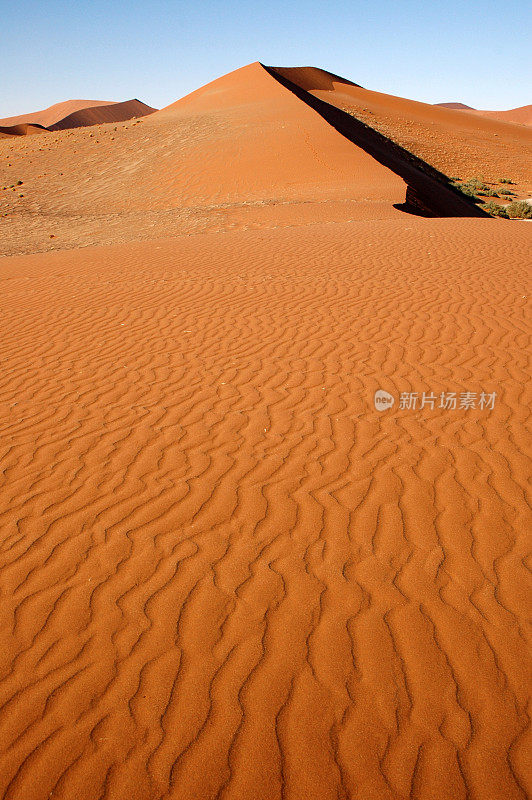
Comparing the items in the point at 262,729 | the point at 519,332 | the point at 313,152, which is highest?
the point at 313,152

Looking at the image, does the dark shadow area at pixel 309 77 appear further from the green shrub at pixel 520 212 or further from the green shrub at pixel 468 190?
the green shrub at pixel 520 212

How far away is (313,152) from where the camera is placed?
26.3m

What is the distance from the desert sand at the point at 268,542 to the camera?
93.7 inches

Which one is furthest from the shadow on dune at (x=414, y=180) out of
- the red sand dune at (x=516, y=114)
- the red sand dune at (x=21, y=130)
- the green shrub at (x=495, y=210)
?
the red sand dune at (x=516, y=114)

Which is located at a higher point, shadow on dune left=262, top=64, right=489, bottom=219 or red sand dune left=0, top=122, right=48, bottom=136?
red sand dune left=0, top=122, right=48, bottom=136

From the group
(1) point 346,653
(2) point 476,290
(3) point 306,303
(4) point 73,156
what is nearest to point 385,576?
(1) point 346,653

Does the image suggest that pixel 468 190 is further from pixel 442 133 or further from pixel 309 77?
pixel 309 77

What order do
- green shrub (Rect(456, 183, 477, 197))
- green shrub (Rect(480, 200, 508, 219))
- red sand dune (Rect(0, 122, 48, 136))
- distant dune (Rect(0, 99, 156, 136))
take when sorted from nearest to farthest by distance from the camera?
green shrub (Rect(480, 200, 508, 219)) < green shrub (Rect(456, 183, 477, 197)) < red sand dune (Rect(0, 122, 48, 136)) < distant dune (Rect(0, 99, 156, 136))

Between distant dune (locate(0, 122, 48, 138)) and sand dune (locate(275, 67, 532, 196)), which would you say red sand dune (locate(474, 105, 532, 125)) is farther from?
distant dune (locate(0, 122, 48, 138))

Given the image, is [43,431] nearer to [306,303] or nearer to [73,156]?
[306,303]

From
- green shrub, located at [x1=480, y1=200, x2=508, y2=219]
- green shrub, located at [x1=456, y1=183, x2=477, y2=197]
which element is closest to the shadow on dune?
green shrub, located at [x1=480, y1=200, x2=508, y2=219]

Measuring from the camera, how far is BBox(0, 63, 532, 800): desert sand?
2381 mm

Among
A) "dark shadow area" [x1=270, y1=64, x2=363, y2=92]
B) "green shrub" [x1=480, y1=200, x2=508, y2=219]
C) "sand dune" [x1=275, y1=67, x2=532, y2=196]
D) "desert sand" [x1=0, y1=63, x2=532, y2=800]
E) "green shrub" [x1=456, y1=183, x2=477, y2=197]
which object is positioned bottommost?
"desert sand" [x1=0, y1=63, x2=532, y2=800]

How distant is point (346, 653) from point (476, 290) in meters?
7.39
